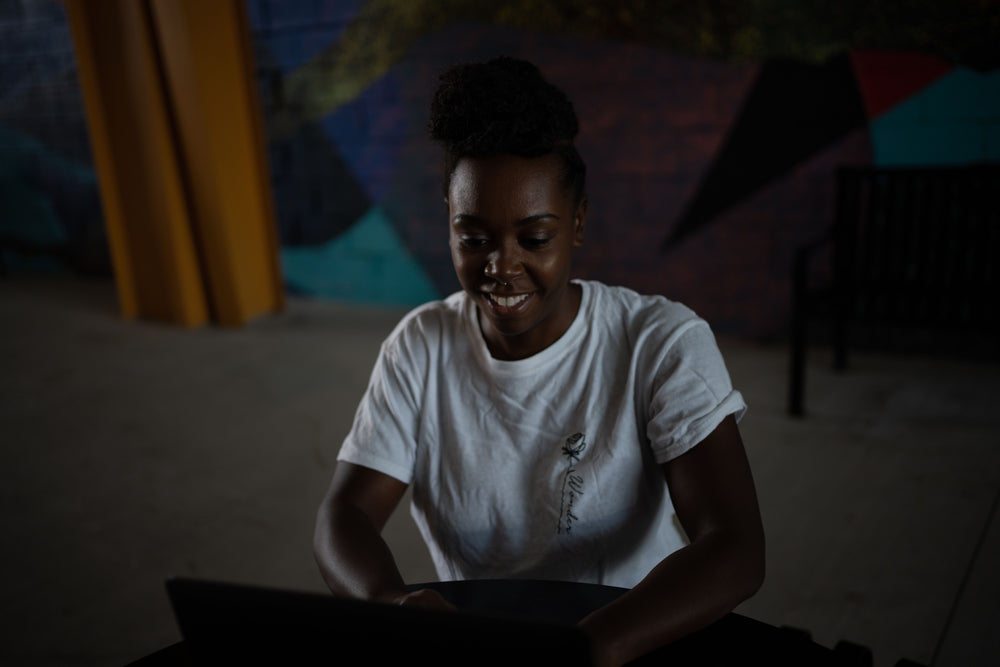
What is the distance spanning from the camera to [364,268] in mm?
4797

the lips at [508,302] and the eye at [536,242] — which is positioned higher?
the eye at [536,242]

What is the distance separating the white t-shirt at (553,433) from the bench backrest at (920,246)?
2.20 m

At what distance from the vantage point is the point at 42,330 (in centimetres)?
472

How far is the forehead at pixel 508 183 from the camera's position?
100 centimetres

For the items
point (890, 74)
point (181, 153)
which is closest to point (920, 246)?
point (890, 74)

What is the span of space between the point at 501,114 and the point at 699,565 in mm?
613

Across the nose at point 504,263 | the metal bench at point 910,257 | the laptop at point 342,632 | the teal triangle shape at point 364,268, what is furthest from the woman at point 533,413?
the teal triangle shape at point 364,268

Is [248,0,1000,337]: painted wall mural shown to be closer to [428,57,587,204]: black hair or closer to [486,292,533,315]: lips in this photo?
[428,57,587,204]: black hair

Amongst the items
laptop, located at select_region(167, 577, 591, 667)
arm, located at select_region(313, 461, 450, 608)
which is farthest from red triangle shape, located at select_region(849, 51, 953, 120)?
laptop, located at select_region(167, 577, 591, 667)

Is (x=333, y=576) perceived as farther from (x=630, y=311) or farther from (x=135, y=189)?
(x=135, y=189)

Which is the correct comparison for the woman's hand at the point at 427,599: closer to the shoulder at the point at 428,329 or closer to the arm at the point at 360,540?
the arm at the point at 360,540

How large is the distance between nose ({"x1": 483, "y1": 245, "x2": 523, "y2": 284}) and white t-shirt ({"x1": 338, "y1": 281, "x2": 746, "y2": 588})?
0.47 feet

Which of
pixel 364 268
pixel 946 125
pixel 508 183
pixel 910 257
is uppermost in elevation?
pixel 508 183

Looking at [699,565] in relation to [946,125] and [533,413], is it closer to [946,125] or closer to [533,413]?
[533,413]
